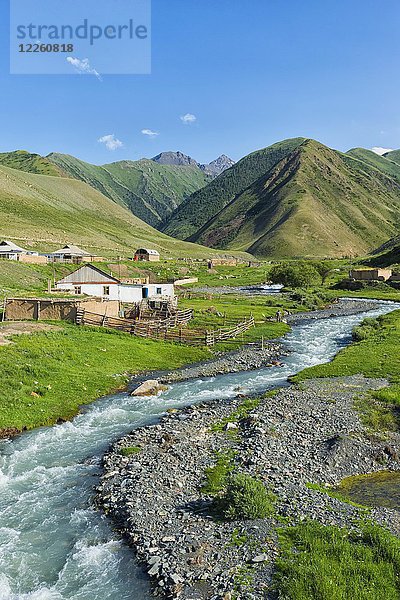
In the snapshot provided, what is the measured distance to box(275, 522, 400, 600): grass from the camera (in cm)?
1245

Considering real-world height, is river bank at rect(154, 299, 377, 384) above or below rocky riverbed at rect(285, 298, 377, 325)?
below

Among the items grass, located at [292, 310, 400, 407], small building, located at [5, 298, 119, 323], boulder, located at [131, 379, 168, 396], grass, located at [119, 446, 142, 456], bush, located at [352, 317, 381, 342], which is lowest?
grass, located at [119, 446, 142, 456]

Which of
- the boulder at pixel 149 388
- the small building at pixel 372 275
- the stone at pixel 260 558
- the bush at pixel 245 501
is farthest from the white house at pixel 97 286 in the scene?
the small building at pixel 372 275

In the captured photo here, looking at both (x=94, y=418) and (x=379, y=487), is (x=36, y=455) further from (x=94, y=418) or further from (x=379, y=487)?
(x=379, y=487)

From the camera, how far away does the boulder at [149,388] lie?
107 ft

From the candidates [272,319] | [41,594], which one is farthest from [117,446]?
[272,319]

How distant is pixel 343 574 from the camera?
42.9 feet

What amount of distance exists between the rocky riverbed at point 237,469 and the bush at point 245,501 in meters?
0.32

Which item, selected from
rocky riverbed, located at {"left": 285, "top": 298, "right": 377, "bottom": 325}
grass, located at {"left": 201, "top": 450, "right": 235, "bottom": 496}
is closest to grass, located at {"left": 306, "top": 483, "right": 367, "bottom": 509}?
grass, located at {"left": 201, "top": 450, "right": 235, "bottom": 496}

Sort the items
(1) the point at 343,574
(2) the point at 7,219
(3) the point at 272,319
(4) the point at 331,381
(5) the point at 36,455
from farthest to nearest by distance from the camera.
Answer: (2) the point at 7,219
(3) the point at 272,319
(4) the point at 331,381
(5) the point at 36,455
(1) the point at 343,574

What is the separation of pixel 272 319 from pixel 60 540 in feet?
175

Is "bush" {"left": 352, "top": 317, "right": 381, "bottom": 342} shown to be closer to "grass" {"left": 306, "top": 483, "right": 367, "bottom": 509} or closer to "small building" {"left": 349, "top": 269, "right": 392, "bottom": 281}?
"grass" {"left": 306, "top": 483, "right": 367, "bottom": 509}

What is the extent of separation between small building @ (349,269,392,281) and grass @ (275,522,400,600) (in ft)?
380

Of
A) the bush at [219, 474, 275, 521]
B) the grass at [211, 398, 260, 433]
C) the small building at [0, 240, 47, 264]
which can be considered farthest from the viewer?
the small building at [0, 240, 47, 264]
